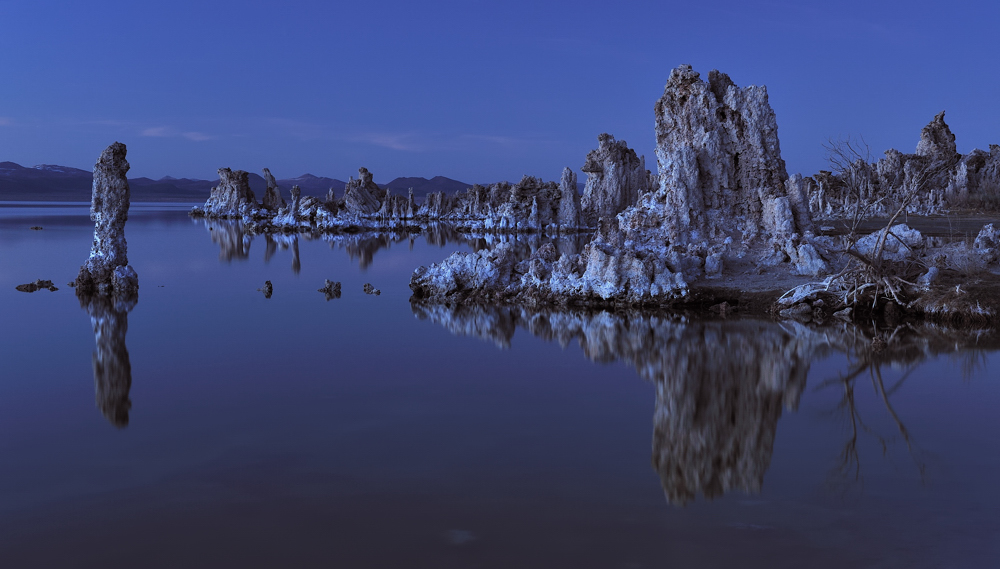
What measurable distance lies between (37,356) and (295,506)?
9.09 m

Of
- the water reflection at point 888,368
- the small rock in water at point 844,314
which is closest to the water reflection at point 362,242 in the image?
the small rock in water at point 844,314

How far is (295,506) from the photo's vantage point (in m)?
6.78

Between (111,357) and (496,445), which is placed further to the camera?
(111,357)

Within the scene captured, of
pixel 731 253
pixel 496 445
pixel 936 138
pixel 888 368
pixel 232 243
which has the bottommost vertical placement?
pixel 496 445

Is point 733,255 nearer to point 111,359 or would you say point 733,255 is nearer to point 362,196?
point 111,359

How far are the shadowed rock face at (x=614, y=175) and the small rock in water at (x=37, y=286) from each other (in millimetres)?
40849

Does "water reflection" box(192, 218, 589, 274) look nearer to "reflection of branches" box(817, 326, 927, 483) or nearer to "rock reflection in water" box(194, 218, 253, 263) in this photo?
"rock reflection in water" box(194, 218, 253, 263)

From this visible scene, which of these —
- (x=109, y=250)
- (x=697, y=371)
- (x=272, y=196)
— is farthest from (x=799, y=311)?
(x=272, y=196)

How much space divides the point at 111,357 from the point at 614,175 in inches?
1898

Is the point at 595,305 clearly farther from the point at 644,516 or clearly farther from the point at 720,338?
the point at 644,516

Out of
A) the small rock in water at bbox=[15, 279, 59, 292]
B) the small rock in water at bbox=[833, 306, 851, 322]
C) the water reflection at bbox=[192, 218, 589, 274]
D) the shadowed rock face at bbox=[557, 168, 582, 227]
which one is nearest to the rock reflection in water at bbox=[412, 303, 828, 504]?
the small rock in water at bbox=[833, 306, 851, 322]

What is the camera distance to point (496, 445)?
8625 mm

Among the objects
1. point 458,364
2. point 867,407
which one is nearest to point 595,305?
point 458,364

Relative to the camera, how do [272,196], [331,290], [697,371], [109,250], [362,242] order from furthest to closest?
1. [272,196]
2. [362,242]
3. [331,290]
4. [109,250]
5. [697,371]
